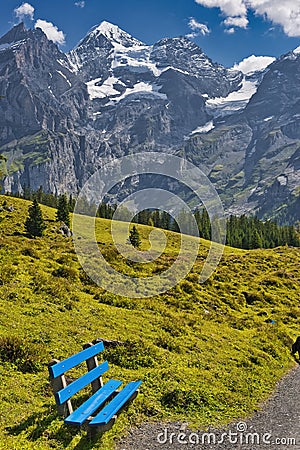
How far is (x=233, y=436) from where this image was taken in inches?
404

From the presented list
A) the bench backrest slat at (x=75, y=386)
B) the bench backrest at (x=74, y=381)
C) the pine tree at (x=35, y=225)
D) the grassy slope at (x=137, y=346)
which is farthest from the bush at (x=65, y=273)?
the pine tree at (x=35, y=225)

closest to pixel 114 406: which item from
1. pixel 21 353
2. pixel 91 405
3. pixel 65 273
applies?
pixel 91 405

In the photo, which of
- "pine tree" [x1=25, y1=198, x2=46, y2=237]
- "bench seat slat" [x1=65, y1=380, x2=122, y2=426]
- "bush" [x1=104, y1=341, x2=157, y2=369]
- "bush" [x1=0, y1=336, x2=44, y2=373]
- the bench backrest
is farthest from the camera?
"pine tree" [x1=25, y1=198, x2=46, y2=237]

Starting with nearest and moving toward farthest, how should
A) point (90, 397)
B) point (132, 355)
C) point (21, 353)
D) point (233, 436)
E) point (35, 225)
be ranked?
point (90, 397) < point (233, 436) < point (21, 353) < point (132, 355) < point (35, 225)

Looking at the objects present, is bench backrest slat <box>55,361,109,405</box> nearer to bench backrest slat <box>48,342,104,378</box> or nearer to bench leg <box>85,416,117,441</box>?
bench backrest slat <box>48,342,104,378</box>

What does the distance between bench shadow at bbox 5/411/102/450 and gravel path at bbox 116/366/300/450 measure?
2.49 ft

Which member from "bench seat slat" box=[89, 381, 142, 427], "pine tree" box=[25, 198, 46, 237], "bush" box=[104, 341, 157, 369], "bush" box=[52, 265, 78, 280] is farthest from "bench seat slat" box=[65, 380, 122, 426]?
"pine tree" box=[25, 198, 46, 237]

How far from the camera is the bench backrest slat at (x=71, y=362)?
903cm

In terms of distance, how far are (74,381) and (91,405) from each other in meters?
0.71

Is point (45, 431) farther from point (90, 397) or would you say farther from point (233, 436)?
point (233, 436)

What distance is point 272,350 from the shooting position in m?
19.0

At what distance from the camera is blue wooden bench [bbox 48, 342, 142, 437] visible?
8.80 meters

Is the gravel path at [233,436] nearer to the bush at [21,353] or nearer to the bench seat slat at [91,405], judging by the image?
the bench seat slat at [91,405]

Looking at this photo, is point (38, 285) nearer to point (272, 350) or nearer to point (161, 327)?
point (161, 327)
